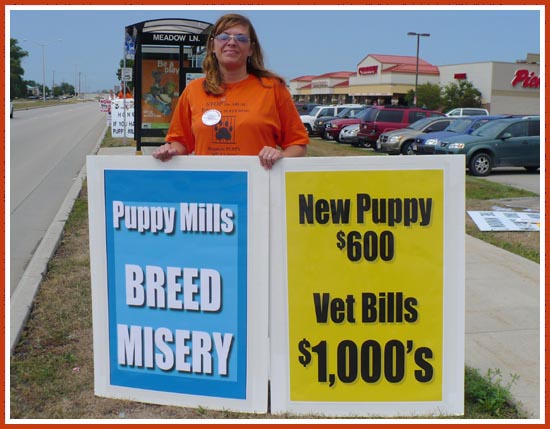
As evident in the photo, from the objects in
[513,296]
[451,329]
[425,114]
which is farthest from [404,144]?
[451,329]

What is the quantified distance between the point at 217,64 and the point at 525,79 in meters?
65.4

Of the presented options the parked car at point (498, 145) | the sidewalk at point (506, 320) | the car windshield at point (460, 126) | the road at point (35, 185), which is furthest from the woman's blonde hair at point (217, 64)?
the car windshield at point (460, 126)

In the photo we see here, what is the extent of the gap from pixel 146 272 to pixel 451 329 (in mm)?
1653

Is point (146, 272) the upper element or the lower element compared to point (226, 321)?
upper

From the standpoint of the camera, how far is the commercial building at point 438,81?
63062mm

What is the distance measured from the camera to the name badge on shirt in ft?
11.9

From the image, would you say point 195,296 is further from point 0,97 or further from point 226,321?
point 0,97

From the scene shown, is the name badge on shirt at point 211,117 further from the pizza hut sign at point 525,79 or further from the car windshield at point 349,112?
the pizza hut sign at point 525,79

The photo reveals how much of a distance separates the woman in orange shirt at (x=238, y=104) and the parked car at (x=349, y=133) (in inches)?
933

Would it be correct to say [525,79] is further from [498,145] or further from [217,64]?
[217,64]

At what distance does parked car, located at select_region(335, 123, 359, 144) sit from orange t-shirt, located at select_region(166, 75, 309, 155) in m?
23.7

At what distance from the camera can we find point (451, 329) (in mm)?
3555

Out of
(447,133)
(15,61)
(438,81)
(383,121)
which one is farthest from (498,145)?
(15,61)

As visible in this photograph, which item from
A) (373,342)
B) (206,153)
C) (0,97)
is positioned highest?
(0,97)
